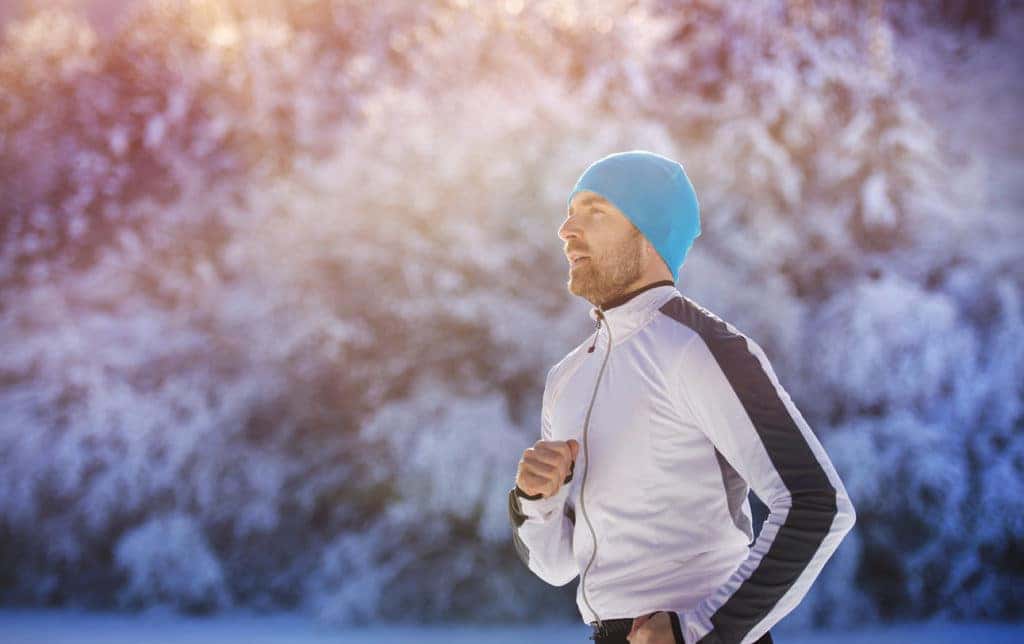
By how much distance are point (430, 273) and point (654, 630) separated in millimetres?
4071

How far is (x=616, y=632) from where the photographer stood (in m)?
0.85

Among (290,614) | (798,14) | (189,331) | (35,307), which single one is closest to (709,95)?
(798,14)

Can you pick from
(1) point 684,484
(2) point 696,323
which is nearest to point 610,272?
(2) point 696,323

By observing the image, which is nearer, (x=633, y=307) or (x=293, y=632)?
(x=633, y=307)

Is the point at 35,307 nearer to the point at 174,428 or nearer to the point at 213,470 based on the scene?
the point at 174,428

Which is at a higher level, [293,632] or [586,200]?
[293,632]

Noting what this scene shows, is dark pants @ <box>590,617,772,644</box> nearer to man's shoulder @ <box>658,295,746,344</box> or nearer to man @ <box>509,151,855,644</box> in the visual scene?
man @ <box>509,151,855,644</box>

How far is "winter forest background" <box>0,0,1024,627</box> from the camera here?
→ 438cm

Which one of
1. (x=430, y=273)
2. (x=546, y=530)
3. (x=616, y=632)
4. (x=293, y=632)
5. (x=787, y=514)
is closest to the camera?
(x=787, y=514)

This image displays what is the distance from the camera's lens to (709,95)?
4949mm

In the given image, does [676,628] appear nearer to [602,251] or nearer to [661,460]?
[661,460]

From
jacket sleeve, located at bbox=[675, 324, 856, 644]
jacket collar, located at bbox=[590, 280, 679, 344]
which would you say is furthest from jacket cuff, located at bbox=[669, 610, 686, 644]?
jacket collar, located at bbox=[590, 280, 679, 344]

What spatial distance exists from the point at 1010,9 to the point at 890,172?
4.85 feet

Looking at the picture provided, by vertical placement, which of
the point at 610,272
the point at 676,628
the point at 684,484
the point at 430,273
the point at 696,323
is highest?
the point at 430,273
